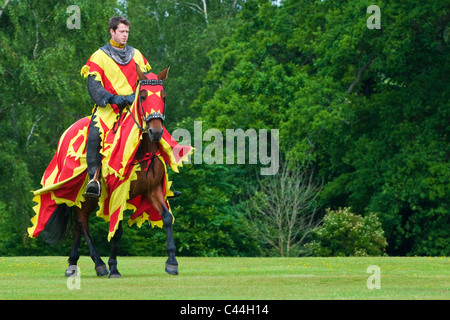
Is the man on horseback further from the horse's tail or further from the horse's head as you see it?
the horse's tail

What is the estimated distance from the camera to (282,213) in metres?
36.5

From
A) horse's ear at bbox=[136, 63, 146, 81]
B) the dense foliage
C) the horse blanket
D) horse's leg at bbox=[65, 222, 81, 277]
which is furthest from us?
the dense foliage

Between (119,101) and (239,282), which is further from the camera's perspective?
(119,101)

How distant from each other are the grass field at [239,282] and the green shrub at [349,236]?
46.8 ft

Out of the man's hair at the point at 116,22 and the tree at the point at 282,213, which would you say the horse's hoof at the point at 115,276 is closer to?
the man's hair at the point at 116,22

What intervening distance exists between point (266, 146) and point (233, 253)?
7676mm

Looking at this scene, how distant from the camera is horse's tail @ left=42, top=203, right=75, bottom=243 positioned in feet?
54.1

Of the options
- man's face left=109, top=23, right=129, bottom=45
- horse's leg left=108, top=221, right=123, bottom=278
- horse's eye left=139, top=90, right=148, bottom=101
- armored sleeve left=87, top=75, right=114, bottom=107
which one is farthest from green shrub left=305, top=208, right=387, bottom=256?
horse's eye left=139, top=90, right=148, bottom=101

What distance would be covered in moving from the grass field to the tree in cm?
1819

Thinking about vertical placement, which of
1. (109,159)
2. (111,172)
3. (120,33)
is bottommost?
(111,172)

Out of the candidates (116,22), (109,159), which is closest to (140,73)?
(116,22)

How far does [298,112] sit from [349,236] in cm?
844

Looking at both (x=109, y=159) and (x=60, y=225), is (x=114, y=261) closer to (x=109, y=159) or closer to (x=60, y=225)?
(x=109, y=159)

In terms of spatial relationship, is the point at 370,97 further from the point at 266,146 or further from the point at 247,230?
the point at 247,230
